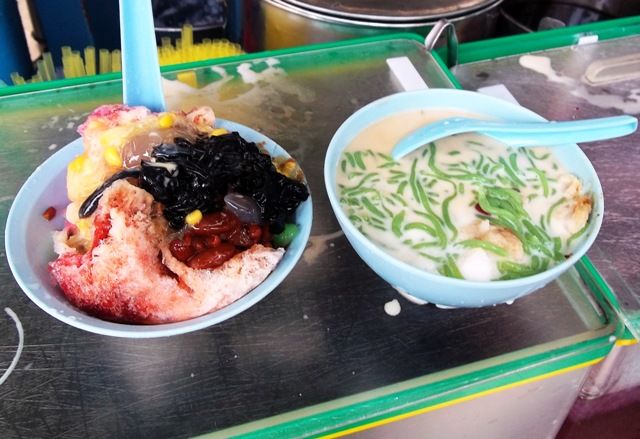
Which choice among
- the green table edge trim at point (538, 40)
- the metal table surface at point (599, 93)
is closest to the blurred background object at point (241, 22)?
the green table edge trim at point (538, 40)

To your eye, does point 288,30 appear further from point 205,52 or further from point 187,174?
point 187,174

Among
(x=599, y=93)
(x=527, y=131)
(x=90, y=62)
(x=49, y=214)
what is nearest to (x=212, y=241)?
(x=49, y=214)

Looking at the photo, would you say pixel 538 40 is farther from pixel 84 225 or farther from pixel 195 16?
pixel 195 16

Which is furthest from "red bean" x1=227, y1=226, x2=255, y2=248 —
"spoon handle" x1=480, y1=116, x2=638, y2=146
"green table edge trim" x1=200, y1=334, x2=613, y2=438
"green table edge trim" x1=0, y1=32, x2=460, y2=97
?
"green table edge trim" x1=0, y1=32, x2=460, y2=97

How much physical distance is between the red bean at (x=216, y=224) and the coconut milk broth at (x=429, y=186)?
0.19m

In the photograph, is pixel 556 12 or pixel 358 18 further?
pixel 556 12

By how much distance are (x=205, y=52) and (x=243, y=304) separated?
1.34 meters

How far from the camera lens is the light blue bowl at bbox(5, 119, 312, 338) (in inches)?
33.1

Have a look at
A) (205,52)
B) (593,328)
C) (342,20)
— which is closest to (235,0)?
(205,52)

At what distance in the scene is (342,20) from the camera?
163cm

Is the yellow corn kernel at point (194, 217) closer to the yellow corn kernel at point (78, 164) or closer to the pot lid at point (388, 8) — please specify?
the yellow corn kernel at point (78, 164)

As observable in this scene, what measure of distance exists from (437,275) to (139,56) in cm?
71

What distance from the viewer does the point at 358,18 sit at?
162 cm

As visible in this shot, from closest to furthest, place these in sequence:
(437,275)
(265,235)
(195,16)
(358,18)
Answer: (437,275) → (265,235) → (358,18) → (195,16)
